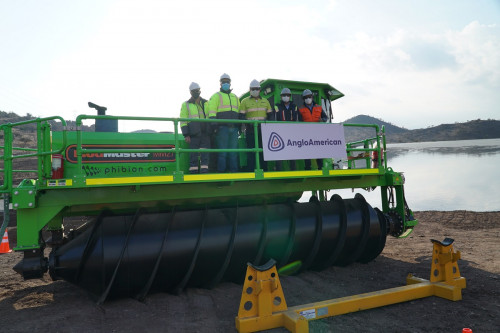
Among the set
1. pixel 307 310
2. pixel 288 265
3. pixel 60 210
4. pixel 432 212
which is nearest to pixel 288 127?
pixel 288 265

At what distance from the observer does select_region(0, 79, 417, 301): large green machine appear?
14.4ft

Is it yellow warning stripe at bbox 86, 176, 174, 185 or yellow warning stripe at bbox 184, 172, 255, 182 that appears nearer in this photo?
yellow warning stripe at bbox 86, 176, 174, 185

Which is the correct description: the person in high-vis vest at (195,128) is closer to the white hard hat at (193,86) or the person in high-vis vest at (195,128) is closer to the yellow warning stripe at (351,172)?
the white hard hat at (193,86)

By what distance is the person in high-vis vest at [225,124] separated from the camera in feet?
18.7

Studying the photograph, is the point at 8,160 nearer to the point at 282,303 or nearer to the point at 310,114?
the point at 282,303

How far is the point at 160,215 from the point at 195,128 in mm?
1620

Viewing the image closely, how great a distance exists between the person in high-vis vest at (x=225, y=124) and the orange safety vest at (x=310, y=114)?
131 cm

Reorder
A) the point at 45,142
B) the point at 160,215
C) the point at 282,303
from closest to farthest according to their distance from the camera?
the point at 282,303 < the point at 45,142 < the point at 160,215

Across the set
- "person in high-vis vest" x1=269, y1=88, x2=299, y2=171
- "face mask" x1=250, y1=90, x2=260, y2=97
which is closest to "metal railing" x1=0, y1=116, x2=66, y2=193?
"face mask" x1=250, y1=90, x2=260, y2=97

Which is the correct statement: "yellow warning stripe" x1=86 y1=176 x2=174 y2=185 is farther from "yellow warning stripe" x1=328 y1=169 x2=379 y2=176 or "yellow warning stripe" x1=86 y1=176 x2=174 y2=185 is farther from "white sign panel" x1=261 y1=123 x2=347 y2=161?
"yellow warning stripe" x1=328 y1=169 x2=379 y2=176

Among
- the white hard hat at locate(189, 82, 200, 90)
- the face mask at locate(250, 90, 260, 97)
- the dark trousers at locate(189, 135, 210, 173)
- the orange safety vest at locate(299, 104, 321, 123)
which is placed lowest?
the dark trousers at locate(189, 135, 210, 173)

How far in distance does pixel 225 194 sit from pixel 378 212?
2999 millimetres

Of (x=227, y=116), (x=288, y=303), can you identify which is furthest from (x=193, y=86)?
(x=288, y=303)

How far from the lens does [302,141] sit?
5699 mm
